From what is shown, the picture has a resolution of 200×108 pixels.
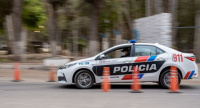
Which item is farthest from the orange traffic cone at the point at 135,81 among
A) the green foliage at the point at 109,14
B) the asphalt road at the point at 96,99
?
the green foliage at the point at 109,14

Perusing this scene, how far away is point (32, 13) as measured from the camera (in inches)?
1033

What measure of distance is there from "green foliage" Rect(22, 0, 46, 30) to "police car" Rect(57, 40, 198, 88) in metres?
17.2

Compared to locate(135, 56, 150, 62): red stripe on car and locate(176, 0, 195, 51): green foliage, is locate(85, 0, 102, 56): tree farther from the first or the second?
locate(176, 0, 195, 51): green foliage

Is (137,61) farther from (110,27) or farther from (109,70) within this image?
(110,27)

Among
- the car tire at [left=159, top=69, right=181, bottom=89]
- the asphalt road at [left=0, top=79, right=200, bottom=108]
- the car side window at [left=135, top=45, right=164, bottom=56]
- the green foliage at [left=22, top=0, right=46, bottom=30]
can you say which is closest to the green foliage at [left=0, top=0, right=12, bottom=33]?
the green foliage at [left=22, top=0, right=46, bottom=30]

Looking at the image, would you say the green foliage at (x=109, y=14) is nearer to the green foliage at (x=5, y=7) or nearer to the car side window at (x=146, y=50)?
the green foliage at (x=5, y=7)

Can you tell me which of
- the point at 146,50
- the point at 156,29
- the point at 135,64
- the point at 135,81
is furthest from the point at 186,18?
the point at 135,81

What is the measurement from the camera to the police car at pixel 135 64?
966cm

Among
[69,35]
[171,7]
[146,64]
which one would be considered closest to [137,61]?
[146,64]

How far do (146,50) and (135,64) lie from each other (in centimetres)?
66

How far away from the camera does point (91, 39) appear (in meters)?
18.0

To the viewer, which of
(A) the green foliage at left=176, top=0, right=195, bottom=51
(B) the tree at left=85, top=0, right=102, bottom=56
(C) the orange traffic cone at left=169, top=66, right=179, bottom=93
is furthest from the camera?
(A) the green foliage at left=176, top=0, right=195, bottom=51

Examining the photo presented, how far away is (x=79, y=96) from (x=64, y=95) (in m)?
0.53

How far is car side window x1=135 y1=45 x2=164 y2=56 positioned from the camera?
9.81 meters
